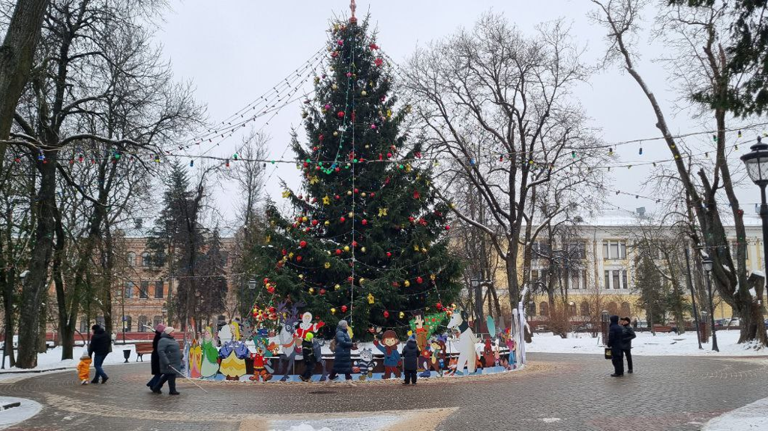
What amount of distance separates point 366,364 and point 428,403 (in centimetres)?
573

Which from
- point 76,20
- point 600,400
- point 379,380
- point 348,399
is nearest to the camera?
point 600,400

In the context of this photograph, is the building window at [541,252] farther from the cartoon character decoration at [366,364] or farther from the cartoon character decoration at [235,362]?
the cartoon character decoration at [235,362]

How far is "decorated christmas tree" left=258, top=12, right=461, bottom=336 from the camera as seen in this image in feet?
67.8

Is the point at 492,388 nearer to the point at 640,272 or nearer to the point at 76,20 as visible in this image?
the point at 76,20

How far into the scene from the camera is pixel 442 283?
22125 millimetres

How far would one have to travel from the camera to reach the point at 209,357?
1939 centimetres

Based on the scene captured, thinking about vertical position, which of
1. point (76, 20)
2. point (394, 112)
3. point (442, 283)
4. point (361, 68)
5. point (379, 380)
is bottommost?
point (379, 380)

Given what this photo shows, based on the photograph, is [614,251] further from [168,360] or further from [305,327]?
[168,360]

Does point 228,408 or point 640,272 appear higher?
point 640,272

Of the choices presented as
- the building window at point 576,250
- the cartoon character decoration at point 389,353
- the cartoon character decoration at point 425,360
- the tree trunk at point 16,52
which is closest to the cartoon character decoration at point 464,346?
the cartoon character decoration at point 425,360

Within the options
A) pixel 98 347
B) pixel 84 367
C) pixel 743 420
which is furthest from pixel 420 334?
pixel 743 420

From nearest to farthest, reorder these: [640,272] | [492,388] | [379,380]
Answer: [492,388] < [379,380] < [640,272]

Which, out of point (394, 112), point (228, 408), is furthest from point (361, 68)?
point (228, 408)

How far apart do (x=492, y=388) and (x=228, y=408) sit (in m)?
6.09
